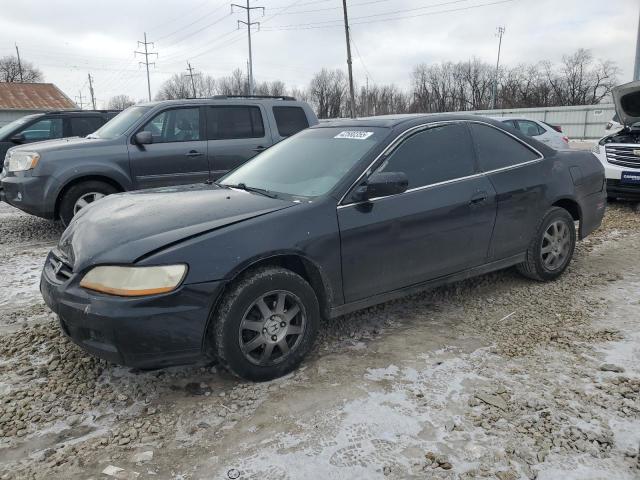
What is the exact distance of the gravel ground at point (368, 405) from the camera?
7.84ft

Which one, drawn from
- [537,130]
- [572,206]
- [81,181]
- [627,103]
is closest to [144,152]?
[81,181]

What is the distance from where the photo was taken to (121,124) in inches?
280

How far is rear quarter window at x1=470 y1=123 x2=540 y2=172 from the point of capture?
427cm

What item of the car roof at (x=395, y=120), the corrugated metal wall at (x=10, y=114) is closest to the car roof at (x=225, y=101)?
the car roof at (x=395, y=120)

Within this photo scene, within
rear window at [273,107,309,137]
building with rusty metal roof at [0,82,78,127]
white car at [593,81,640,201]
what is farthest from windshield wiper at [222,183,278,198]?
building with rusty metal roof at [0,82,78,127]

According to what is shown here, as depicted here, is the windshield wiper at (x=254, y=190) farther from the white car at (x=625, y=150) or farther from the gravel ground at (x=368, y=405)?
the white car at (x=625, y=150)

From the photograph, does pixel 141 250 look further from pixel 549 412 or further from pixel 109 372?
pixel 549 412

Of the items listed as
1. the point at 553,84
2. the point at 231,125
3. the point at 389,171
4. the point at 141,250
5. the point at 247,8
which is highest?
the point at 247,8

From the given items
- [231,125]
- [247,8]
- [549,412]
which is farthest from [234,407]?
[247,8]

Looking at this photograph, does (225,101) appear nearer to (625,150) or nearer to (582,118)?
(625,150)

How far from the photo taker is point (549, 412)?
2.75 m

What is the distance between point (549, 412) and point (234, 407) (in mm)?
1750

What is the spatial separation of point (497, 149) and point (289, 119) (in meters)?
4.29

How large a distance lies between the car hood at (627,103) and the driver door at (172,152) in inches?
288
